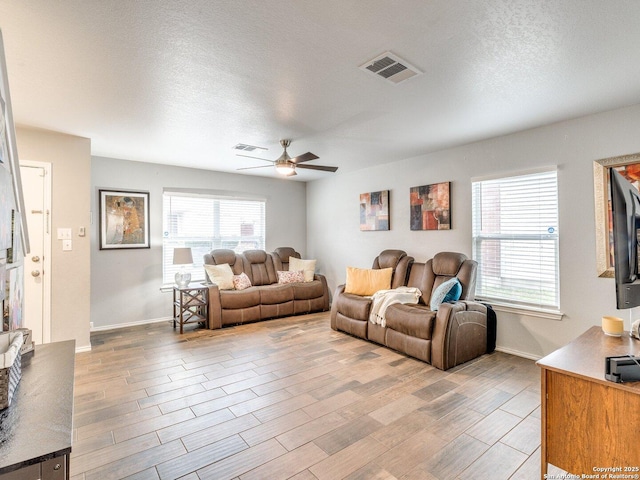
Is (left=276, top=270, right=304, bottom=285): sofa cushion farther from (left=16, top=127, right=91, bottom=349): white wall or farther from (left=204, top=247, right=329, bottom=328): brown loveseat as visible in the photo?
(left=16, top=127, right=91, bottom=349): white wall

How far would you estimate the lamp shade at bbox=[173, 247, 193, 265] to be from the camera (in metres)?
4.98

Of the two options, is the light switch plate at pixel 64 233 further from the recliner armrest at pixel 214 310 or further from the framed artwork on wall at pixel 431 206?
the framed artwork on wall at pixel 431 206

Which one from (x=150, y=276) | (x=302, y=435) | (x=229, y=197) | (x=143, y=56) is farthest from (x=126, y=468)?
(x=229, y=197)

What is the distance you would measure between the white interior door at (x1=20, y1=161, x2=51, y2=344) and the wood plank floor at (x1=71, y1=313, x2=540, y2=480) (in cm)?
62

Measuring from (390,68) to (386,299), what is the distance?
2.64 meters

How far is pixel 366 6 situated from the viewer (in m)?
1.69

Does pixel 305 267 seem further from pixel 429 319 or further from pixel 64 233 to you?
pixel 64 233

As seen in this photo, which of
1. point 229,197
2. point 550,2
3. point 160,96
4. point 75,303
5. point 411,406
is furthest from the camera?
point 229,197

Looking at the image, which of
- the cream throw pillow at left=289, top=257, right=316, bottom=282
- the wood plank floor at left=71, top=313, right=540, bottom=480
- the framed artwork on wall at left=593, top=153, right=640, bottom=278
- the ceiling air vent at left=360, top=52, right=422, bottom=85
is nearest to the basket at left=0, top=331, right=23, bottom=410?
the wood plank floor at left=71, top=313, right=540, bottom=480

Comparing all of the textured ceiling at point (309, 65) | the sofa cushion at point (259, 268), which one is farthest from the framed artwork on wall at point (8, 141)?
the sofa cushion at point (259, 268)

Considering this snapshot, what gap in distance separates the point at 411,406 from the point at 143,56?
3.21 metres

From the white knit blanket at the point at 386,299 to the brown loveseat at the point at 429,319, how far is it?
0.06 m

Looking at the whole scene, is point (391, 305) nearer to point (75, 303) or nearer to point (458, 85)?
point (458, 85)

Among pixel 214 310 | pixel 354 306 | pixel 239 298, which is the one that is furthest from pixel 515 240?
pixel 214 310
